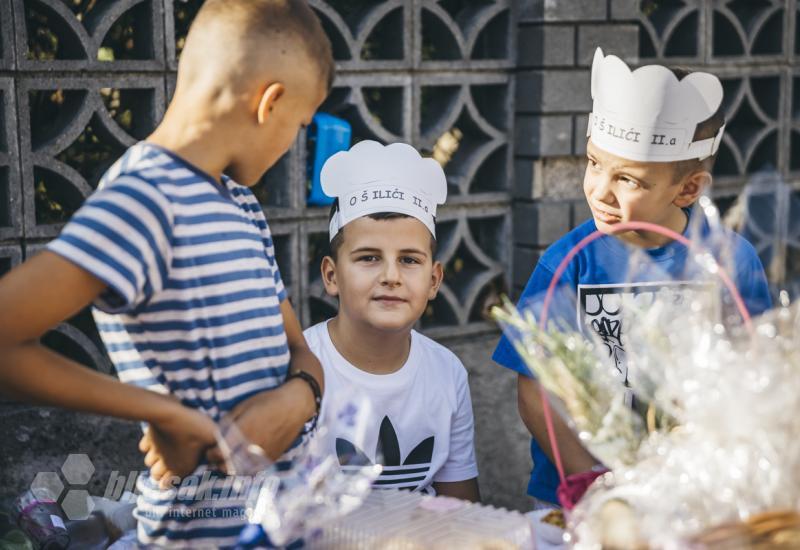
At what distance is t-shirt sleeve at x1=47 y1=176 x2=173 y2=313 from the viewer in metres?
1.50

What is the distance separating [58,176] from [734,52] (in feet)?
10.5

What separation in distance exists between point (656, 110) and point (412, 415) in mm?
1018

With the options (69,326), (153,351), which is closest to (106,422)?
(69,326)

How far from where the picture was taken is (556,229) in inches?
162

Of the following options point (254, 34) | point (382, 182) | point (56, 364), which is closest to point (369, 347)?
point (382, 182)

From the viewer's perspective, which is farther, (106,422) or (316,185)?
(316,185)

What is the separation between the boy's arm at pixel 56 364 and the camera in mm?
1460

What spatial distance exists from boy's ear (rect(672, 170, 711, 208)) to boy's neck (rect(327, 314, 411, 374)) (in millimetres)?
812

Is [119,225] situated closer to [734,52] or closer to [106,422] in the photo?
[106,422]

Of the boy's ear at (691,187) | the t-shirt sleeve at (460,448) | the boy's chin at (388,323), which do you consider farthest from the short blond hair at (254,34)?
the t-shirt sleeve at (460,448)

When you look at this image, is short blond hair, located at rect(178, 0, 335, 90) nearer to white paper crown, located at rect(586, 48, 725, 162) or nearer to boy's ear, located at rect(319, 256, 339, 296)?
white paper crown, located at rect(586, 48, 725, 162)

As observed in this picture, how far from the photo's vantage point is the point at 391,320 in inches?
100

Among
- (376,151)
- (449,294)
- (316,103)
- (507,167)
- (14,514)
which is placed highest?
(316,103)

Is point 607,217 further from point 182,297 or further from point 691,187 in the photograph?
point 182,297
